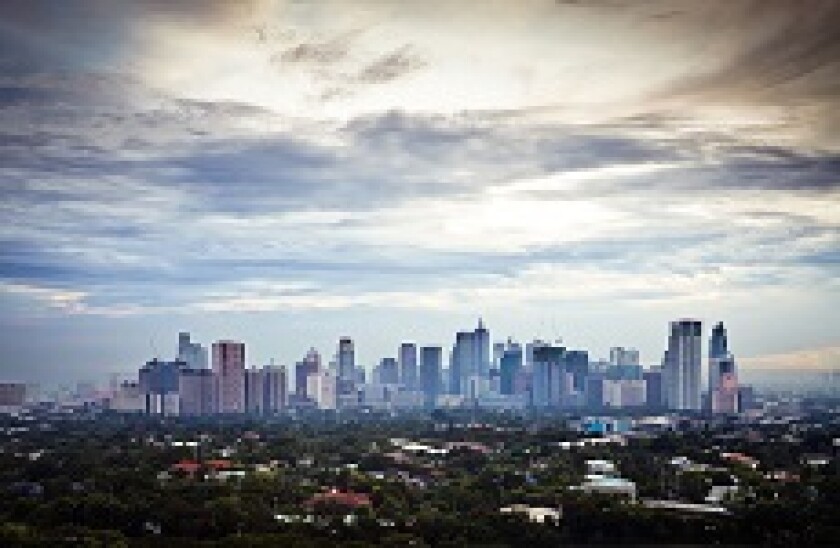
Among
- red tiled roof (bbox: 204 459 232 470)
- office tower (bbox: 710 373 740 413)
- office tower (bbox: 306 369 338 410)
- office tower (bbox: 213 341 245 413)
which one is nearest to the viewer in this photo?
red tiled roof (bbox: 204 459 232 470)

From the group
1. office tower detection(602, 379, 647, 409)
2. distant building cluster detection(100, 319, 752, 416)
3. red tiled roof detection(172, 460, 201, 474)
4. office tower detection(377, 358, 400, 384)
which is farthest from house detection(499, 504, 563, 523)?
office tower detection(377, 358, 400, 384)

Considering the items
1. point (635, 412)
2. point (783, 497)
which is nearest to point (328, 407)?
point (635, 412)

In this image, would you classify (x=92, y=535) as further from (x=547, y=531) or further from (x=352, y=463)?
(x=352, y=463)

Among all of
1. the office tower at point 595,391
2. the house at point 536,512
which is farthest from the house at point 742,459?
the office tower at point 595,391

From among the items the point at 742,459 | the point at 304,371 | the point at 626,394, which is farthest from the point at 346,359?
the point at 742,459

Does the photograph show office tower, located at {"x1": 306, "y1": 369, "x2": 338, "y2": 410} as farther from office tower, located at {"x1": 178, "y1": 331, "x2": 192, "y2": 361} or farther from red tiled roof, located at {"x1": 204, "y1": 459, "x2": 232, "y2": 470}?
red tiled roof, located at {"x1": 204, "y1": 459, "x2": 232, "y2": 470}

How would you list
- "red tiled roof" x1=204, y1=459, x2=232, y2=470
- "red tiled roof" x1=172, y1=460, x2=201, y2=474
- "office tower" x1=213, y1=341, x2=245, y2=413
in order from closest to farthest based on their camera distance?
"red tiled roof" x1=172, y1=460, x2=201, y2=474, "red tiled roof" x1=204, y1=459, x2=232, y2=470, "office tower" x1=213, y1=341, x2=245, y2=413
